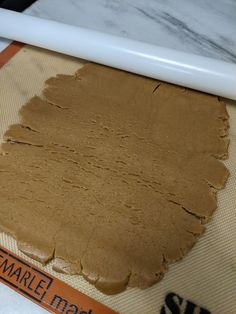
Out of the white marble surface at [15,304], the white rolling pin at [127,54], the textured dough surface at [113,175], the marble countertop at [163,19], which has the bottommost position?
the white marble surface at [15,304]

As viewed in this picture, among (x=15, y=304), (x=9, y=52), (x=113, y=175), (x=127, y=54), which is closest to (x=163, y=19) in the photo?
(x=127, y=54)

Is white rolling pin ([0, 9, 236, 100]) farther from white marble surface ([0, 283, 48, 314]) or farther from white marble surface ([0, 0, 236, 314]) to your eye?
white marble surface ([0, 283, 48, 314])

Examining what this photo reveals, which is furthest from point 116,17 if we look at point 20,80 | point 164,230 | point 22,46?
point 164,230

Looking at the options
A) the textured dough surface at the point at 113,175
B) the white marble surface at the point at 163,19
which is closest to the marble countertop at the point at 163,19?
the white marble surface at the point at 163,19

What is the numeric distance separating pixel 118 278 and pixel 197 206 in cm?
30

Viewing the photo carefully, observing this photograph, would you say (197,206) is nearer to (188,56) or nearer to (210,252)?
(210,252)

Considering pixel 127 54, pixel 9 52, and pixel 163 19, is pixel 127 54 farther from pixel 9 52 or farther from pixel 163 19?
pixel 9 52

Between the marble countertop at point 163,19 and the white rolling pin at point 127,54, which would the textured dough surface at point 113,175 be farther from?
the marble countertop at point 163,19

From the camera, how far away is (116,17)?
1.57 m

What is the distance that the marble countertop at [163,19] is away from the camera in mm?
1437

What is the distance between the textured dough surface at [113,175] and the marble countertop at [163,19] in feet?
1.00

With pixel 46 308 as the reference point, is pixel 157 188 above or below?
above

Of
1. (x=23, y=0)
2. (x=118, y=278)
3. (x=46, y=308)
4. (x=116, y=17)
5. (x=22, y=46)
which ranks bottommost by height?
(x=46, y=308)

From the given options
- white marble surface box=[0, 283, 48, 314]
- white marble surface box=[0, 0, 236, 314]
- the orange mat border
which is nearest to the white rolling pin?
the orange mat border
